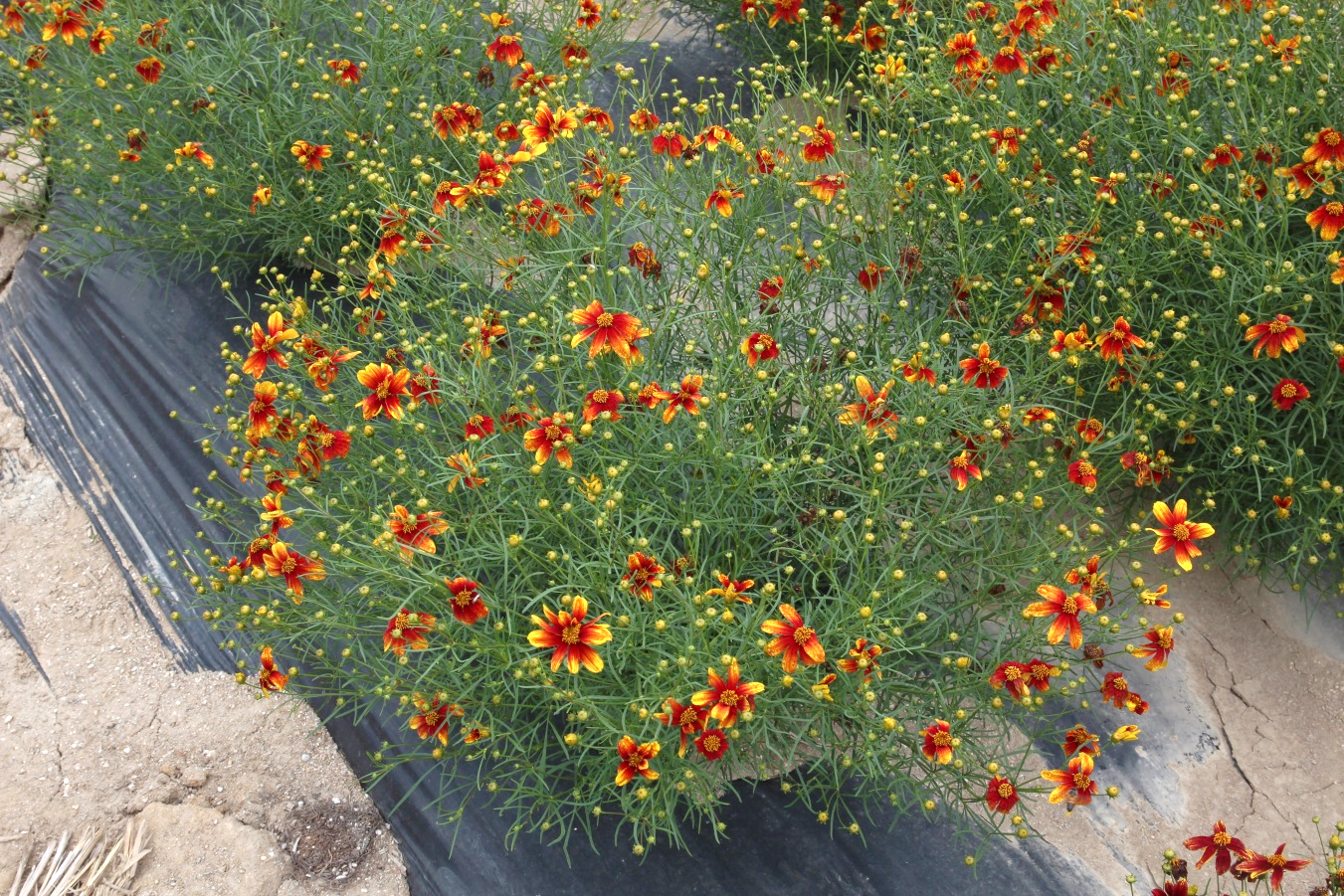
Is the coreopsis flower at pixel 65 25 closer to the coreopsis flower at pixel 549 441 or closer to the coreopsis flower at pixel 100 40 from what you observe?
the coreopsis flower at pixel 100 40

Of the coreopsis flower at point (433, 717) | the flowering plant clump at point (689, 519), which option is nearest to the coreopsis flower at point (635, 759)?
the flowering plant clump at point (689, 519)

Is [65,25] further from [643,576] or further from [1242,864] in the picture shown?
[1242,864]

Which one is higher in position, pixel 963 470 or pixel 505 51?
pixel 505 51

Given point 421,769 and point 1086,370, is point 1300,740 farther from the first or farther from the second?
point 421,769

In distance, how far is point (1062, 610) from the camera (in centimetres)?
214

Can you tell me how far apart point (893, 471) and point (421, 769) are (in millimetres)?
1523

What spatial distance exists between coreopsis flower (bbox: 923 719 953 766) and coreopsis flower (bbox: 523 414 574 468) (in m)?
0.91

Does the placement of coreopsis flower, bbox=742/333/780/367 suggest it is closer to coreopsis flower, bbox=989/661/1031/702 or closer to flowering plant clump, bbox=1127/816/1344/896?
coreopsis flower, bbox=989/661/1031/702

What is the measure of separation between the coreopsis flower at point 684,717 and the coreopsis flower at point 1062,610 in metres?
0.69

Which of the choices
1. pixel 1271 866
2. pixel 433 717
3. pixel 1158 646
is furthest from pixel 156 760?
pixel 1271 866

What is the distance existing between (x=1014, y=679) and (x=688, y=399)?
874 millimetres

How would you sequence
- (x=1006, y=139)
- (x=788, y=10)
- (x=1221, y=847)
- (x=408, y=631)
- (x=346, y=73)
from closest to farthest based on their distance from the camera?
(x=1221, y=847), (x=408, y=631), (x=1006, y=139), (x=346, y=73), (x=788, y=10)

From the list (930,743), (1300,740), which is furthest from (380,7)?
(1300,740)

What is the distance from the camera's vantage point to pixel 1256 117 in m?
2.77
